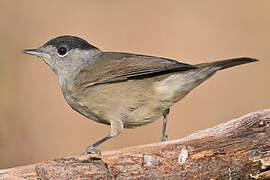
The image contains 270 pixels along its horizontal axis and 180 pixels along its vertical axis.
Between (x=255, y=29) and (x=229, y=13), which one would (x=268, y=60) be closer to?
(x=255, y=29)

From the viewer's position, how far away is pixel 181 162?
383 centimetres

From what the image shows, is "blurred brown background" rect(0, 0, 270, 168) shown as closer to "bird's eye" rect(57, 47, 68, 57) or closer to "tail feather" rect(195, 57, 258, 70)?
"bird's eye" rect(57, 47, 68, 57)

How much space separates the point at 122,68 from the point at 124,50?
2725mm

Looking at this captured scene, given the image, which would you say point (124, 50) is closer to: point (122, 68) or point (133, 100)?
point (122, 68)

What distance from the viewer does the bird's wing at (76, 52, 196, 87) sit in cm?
468

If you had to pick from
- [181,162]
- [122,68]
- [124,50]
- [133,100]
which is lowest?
[181,162]

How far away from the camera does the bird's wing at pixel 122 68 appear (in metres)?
4.68

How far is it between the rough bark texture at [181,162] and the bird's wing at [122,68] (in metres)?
0.87

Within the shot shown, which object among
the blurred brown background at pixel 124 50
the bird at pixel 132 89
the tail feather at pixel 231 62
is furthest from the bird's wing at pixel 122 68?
the blurred brown background at pixel 124 50

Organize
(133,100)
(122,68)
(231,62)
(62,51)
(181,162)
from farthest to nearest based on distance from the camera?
(62,51)
(122,68)
(133,100)
(231,62)
(181,162)

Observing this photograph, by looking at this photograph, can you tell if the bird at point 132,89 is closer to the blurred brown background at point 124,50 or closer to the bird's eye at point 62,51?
the bird's eye at point 62,51

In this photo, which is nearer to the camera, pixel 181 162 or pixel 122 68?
pixel 181 162

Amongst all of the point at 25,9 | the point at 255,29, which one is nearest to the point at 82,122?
the point at 25,9

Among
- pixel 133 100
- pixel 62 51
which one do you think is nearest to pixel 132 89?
pixel 133 100
